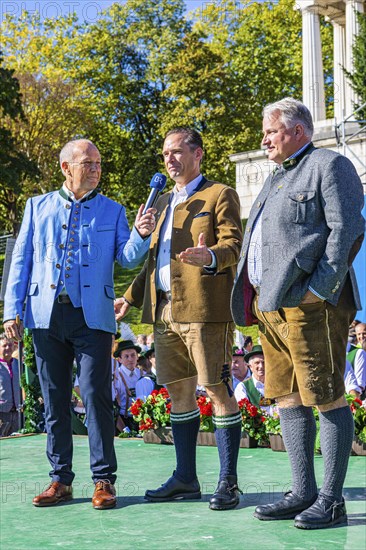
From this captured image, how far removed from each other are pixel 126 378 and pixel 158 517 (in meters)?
6.57

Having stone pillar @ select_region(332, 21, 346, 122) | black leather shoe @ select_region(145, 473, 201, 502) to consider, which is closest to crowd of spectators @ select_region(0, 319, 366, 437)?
black leather shoe @ select_region(145, 473, 201, 502)

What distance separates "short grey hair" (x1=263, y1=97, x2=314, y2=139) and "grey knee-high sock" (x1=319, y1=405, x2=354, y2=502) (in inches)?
59.3

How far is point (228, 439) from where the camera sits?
5855 mm

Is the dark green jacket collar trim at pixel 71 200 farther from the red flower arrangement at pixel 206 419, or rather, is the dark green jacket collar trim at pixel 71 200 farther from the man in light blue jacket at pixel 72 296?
the red flower arrangement at pixel 206 419

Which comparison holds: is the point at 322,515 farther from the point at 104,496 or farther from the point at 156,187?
the point at 156,187

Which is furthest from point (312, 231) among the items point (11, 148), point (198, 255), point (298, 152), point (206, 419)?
point (11, 148)

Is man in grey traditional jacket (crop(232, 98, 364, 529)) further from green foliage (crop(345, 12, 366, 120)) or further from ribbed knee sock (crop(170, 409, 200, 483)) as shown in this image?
green foliage (crop(345, 12, 366, 120))

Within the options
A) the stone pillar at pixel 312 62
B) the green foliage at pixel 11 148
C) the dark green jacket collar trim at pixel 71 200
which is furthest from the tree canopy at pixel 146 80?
the dark green jacket collar trim at pixel 71 200

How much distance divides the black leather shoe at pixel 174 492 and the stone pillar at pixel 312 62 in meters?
39.3

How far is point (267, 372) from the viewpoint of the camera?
541 cm

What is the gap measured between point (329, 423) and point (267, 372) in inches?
18.1

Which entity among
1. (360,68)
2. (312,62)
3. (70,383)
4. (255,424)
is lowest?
(255,424)

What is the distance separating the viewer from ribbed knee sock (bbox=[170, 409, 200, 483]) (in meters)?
6.04

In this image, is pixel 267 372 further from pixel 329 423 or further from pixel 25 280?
pixel 25 280
